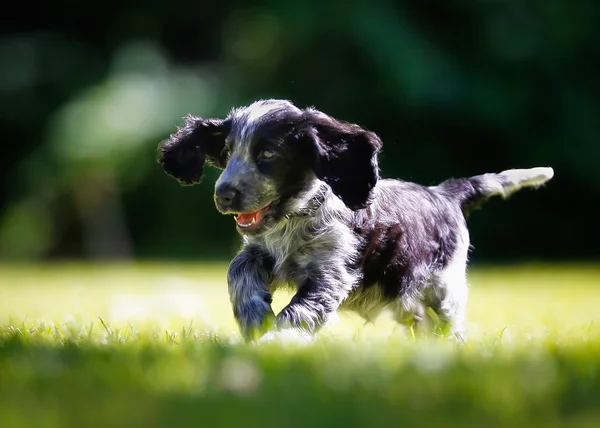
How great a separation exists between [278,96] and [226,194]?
10.2 m

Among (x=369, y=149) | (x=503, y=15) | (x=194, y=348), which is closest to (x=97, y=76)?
(x=503, y=15)

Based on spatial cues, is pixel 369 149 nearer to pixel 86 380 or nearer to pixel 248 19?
pixel 86 380

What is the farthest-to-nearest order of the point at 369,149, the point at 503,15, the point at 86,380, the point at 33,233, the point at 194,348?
the point at 33,233
the point at 503,15
the point at 369,149
the point at 194,348
the point at 86,380

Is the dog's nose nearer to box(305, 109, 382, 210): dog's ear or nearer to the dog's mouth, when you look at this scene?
the dog's mouth

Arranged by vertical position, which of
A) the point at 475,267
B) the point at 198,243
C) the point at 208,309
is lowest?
the point at 198,243

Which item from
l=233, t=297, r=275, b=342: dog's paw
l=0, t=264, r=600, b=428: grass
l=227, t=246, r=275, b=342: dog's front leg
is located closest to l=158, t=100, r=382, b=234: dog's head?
l=227, t=246, r=275, b=342: dog's front leg

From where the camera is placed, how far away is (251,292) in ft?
13.1

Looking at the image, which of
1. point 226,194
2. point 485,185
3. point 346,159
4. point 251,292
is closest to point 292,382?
point 251,292

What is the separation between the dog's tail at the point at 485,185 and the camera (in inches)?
216

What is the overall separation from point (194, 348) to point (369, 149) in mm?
1650

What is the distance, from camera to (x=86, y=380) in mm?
2426

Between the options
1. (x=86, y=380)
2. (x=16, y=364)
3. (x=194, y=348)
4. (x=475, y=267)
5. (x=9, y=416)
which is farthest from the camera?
(x=475, y=267)

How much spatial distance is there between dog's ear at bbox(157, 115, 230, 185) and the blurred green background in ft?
28.0

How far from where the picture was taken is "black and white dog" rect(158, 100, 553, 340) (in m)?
4.00
